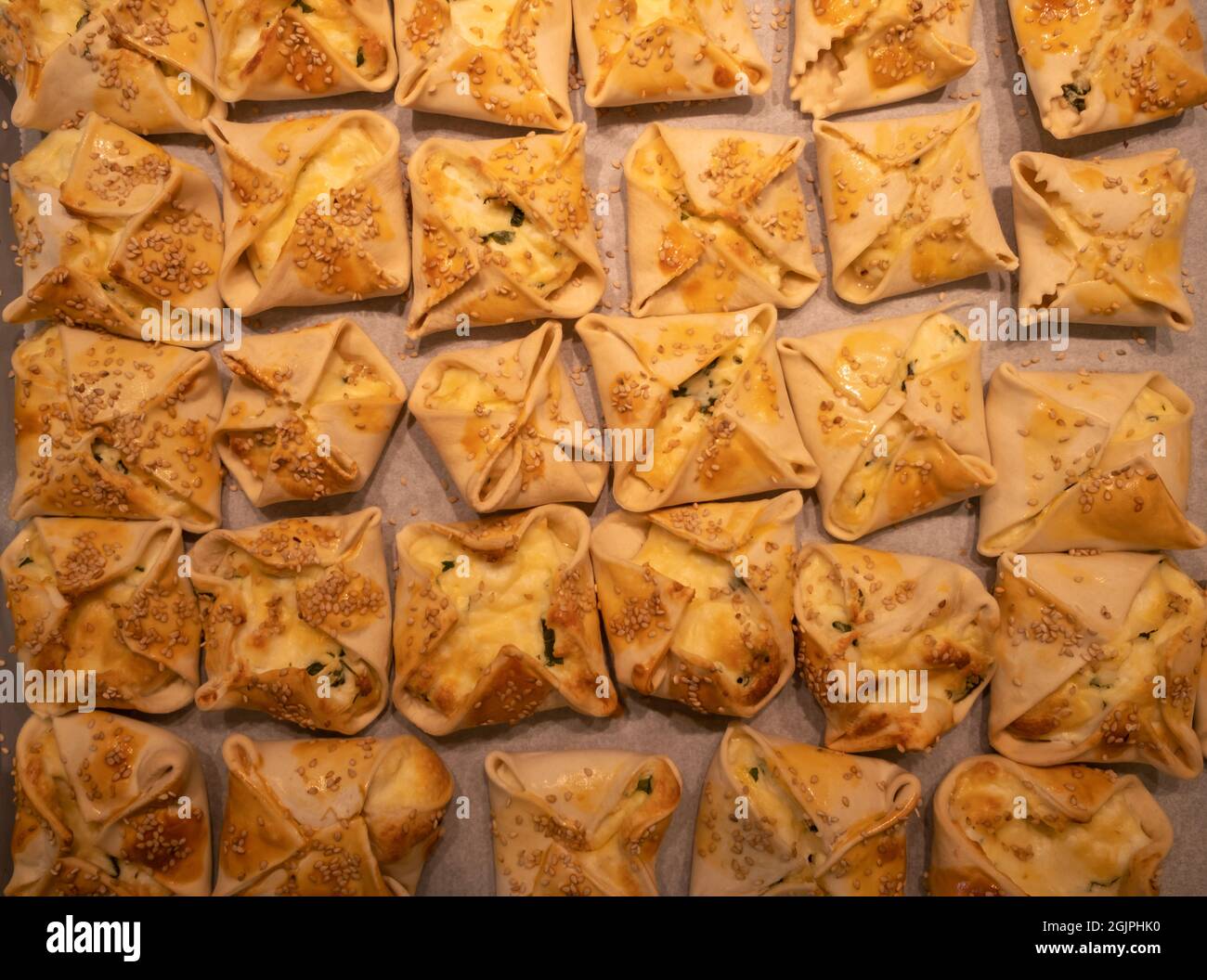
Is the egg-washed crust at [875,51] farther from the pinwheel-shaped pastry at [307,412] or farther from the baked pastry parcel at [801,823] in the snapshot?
the baked pastry parcel at [801,823]

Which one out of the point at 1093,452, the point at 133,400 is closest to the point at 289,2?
the point at 133,400

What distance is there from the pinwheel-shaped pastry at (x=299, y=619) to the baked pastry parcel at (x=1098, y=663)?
6.66ft

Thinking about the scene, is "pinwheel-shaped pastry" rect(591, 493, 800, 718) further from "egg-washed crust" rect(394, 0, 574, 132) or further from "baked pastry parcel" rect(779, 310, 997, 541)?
"egg-washed crust" rect(394, 0, 574, 132)

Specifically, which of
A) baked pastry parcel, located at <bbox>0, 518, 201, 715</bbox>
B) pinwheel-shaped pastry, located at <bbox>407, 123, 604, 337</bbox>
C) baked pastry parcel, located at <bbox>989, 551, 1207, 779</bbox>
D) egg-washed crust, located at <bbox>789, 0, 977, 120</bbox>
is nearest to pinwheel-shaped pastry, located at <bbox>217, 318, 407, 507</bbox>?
pinwheel-shaped pastry, located at <bbox>407, 123, 604, 337</bbox>

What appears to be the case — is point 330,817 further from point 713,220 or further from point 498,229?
point 713,220

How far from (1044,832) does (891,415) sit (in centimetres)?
143

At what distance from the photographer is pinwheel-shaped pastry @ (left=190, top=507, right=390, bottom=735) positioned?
333cm

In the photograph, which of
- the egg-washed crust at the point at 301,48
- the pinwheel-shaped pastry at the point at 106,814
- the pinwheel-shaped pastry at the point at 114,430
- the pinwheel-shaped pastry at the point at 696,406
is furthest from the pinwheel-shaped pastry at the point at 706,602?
the egg-washed crust at the point at 301,48

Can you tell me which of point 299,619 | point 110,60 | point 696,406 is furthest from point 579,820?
point 110,60

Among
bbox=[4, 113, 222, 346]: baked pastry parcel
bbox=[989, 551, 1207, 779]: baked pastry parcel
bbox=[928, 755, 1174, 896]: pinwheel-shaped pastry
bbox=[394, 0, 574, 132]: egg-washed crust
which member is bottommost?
bbox=[928, 755, 1174, 896]: pinwheel-shaped pastry

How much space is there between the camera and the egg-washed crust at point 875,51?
341cm

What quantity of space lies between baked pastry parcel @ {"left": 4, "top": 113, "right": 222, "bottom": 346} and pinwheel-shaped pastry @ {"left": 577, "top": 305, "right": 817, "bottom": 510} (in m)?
1.28

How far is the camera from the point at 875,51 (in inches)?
137

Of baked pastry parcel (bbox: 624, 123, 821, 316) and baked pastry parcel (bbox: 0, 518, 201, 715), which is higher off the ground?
baked pastry parcel (bbox: 624, 123, 821, 316)
